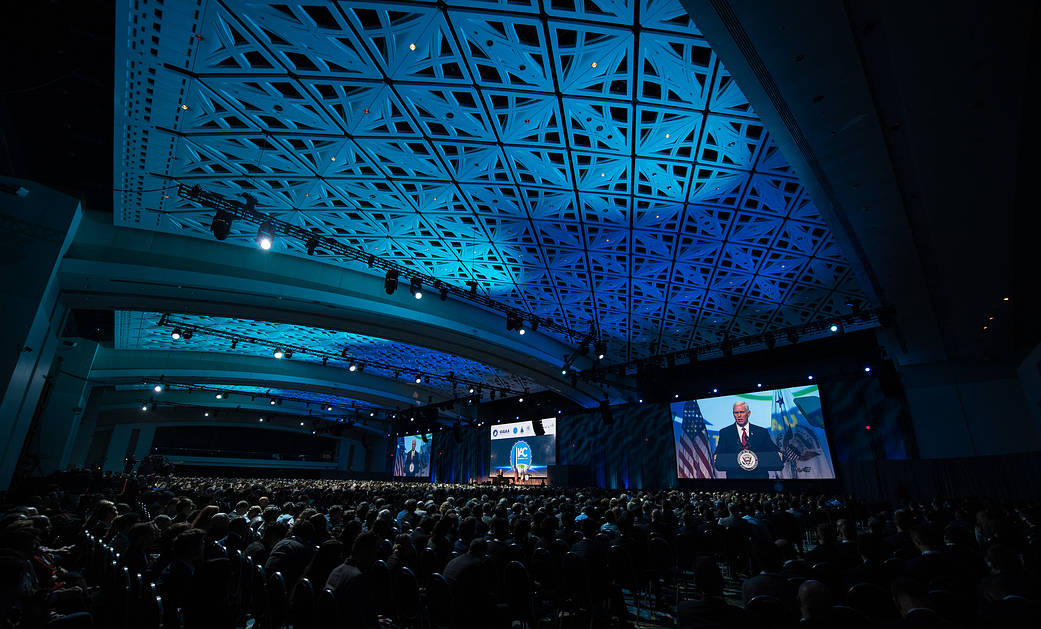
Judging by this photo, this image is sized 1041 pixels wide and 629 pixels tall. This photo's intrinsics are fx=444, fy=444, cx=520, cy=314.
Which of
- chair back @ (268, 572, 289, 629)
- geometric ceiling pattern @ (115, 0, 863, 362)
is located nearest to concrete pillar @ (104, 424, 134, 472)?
geometric ceiling pattern @ (115, 0, 863, 362)

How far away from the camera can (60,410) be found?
17.8 metres

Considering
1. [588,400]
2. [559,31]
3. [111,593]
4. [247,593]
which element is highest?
[559,31]

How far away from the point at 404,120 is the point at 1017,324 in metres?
19.5

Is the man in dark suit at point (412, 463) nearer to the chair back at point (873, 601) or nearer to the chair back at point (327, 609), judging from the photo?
the chair back at point (327, 609)

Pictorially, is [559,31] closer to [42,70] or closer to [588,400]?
[42,70]

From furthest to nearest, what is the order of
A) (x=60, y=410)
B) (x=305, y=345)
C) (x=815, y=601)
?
(x=305, y=345)
(x=60, y=410)
(x=815, y=601)

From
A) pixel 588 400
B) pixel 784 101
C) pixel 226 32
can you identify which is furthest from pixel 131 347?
pixel 784 101

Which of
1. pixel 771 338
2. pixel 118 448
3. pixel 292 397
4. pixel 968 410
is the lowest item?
pixel 118 448

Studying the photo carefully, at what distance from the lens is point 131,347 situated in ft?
78.4

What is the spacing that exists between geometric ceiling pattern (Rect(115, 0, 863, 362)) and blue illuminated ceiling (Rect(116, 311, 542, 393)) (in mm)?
9436

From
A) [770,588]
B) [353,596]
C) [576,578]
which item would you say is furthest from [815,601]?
[353,596]

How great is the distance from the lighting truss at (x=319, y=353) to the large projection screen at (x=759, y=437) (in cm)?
1341

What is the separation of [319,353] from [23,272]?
49.6 ft

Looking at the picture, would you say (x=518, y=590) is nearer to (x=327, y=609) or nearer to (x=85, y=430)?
(x=327, y=609)
